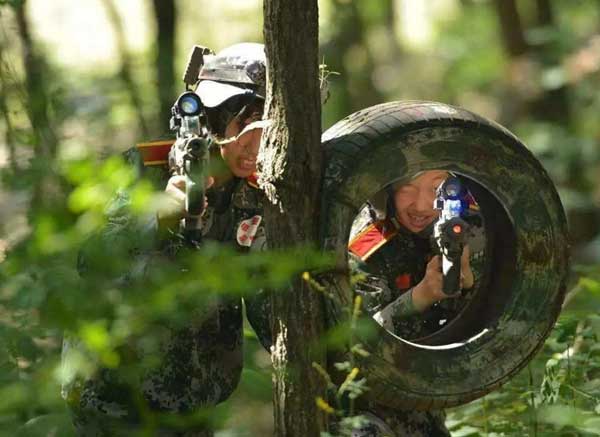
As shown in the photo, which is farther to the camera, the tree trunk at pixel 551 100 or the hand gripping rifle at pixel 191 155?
the tree trunk at pixel 551 100

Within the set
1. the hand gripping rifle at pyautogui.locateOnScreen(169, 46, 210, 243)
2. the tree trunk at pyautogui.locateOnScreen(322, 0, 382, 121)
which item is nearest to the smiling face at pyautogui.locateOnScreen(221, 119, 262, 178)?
the hand gripping rifle at pyautogui.locateOnScreen(169, 46, 210, 243)

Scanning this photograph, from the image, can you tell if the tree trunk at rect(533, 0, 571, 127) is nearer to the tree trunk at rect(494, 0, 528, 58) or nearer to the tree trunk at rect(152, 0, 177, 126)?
the tree trunk at rect(494, 0, 528, 58)

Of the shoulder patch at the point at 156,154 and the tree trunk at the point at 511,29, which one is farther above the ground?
the tree trunk at the point at 511,29

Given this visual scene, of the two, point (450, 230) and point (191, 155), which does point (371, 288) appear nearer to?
point (450, 230)

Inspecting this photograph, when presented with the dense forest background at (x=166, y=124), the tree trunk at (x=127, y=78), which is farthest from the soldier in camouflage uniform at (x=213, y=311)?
the tree trunk at (x=127, y=78)

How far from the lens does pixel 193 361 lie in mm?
4523

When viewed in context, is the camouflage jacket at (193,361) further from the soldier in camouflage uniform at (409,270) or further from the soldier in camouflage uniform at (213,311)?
the soldier in camouflage uniform at (409,270)

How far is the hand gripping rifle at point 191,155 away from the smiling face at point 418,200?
0.84 metres

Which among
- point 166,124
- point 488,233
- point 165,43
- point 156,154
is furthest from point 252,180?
point 165,43

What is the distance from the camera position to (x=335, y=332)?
3.75 metres

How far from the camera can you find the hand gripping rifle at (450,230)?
14.2 feet

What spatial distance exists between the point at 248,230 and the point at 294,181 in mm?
658

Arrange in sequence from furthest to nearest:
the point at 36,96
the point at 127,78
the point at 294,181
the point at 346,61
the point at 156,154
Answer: the point at 346,61, the point at 127,78, the point at 36,96, the point at 156,154, the point at 294,181

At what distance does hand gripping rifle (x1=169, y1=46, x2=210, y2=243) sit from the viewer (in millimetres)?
3838
